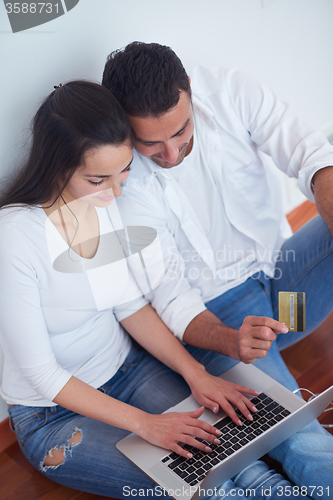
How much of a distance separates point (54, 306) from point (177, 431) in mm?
362

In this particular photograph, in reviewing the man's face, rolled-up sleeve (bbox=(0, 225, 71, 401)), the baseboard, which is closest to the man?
the man's face

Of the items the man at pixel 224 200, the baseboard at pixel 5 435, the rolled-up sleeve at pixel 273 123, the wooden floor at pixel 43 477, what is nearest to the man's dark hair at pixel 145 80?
the man at pixel 224 200

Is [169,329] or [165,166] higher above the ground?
[165,166]

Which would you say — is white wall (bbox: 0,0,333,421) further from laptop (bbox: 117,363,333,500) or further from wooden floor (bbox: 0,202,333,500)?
laptop (bbox: 117,363,333,500)

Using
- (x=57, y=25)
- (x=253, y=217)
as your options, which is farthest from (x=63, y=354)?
(x=57, y=25)

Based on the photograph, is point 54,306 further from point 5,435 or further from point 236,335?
point 5,435

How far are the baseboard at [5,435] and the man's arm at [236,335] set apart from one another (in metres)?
0.57

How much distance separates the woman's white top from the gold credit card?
0.38m

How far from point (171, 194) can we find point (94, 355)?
0.43m

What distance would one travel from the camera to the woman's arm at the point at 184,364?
1.02 meters

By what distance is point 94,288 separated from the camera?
1.09 metres

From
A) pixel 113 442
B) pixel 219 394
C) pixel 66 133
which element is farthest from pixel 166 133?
pixel 113 442

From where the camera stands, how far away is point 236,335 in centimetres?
107

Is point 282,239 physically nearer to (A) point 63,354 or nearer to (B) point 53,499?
(A) point 63,354
